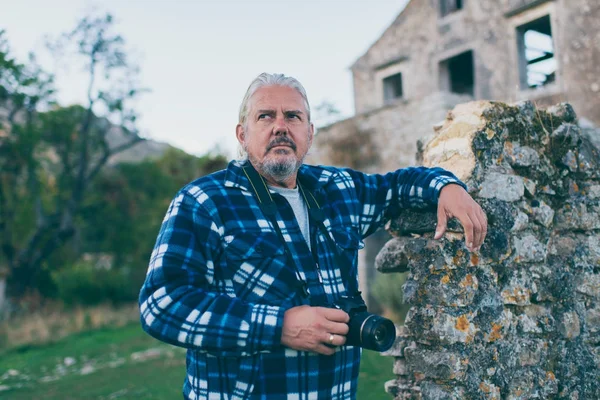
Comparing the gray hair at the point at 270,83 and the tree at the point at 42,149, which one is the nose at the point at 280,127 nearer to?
the gray hair at the point at 270,83

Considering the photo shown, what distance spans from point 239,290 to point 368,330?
0.49 metres

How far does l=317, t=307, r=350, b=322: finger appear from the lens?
5.37ft

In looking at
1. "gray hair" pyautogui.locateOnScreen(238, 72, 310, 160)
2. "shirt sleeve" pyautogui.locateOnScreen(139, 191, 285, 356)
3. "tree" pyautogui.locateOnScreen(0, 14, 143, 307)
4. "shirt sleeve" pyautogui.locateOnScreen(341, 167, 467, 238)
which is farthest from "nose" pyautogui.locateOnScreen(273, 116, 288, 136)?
"tree" pyautogui.locateOnScreen(0, 14, 143, 307)

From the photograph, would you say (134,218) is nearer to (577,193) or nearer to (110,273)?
(110,273)

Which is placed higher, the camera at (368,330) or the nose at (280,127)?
the nose at (280,127)

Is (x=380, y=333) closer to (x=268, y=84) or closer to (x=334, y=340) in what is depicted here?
(x=334, y=340)

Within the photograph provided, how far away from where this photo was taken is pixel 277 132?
6.94 feet

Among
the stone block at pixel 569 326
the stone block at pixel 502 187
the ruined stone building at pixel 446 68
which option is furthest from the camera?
the ruined stone building at pixel 446 68

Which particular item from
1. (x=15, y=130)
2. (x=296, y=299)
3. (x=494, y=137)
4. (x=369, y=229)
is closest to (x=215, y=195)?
(x=296, y=299)

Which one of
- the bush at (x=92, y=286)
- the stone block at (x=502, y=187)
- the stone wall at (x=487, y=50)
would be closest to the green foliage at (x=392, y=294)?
the stone wall at (x=487, y=50)

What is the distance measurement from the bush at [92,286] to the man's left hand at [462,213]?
1485 centimetres

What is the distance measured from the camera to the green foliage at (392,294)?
9.41m

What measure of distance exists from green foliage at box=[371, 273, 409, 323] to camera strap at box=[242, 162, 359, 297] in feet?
24.4

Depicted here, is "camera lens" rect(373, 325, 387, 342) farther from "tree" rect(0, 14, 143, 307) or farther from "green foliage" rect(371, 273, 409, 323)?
"tree" rect(0, 14, 143, 307)
